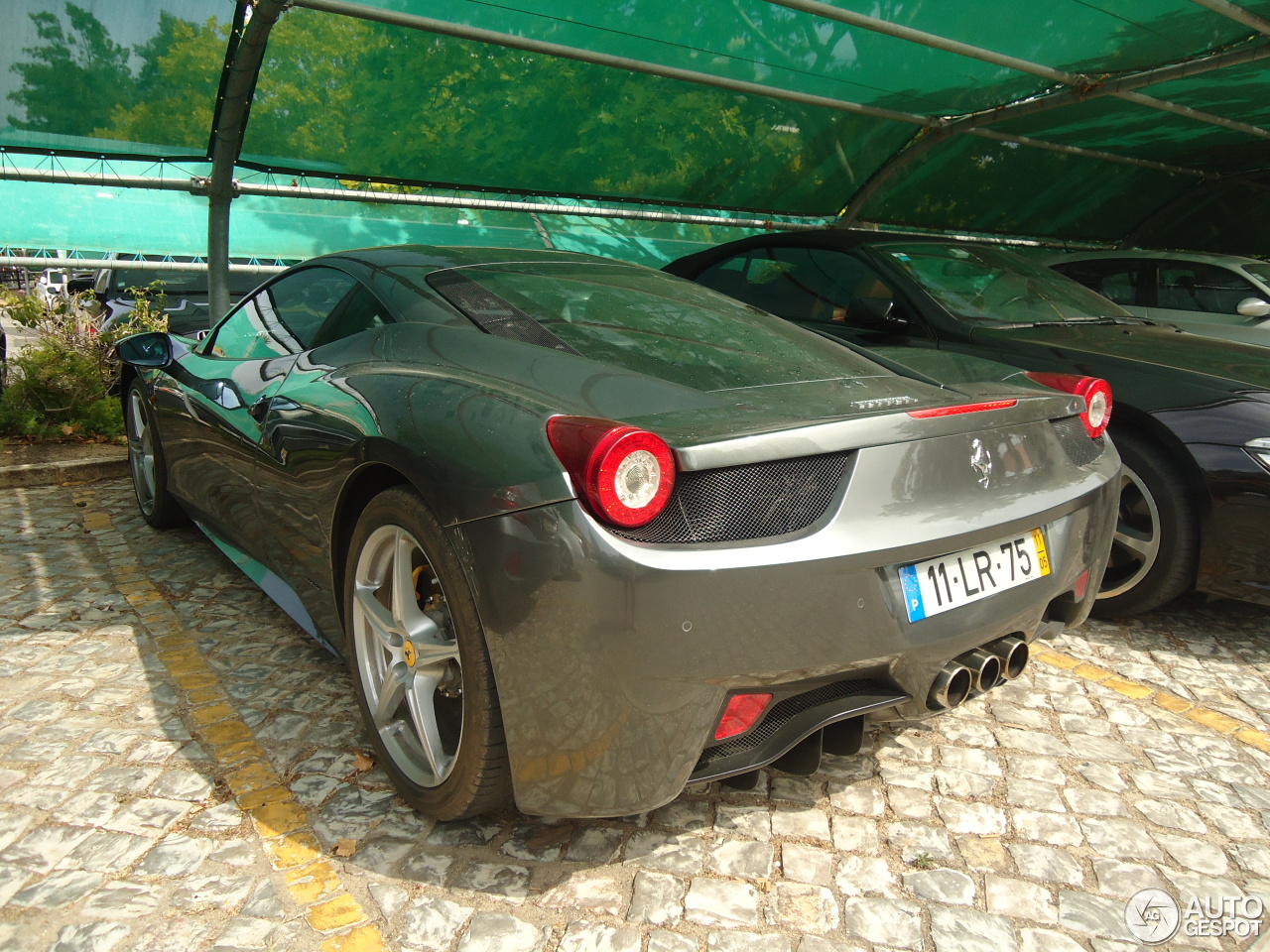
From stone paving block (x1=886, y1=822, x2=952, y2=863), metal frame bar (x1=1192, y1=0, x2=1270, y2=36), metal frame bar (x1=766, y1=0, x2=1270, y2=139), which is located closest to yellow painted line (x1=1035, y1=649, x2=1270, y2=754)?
stone paving block (x1=886, y1=822, x2=952, y2=863)

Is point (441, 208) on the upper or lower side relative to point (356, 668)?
upper

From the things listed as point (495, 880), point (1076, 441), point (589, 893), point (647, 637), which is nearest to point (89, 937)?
point (495, 880)

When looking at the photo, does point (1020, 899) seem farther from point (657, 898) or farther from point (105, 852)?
point (105, 852)

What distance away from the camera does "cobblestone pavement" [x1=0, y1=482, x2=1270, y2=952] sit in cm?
198

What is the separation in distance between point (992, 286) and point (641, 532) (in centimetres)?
379

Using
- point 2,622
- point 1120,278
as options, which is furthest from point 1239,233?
point 2,622

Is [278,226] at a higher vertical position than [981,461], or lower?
higher

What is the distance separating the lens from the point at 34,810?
2338mm

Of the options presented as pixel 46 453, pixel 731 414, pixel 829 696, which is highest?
pixel 731 414

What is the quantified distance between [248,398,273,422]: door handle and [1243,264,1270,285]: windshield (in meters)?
6.98

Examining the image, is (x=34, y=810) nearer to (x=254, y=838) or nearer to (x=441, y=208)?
(x=254, y=838)

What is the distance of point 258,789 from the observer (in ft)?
8.08

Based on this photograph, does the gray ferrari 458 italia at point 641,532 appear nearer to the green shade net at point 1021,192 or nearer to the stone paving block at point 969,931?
the stone paving block at point 969,931

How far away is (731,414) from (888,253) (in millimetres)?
3333
